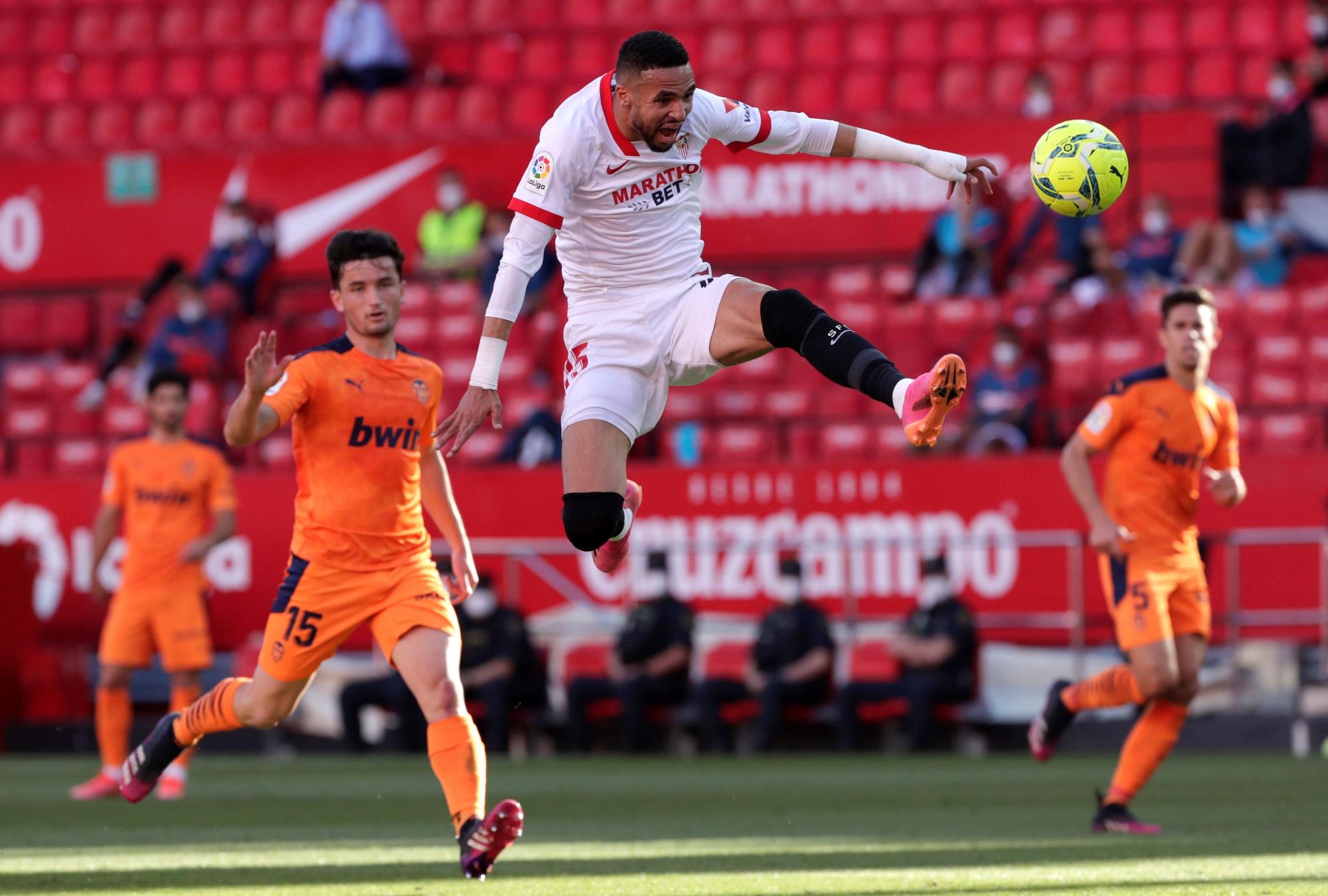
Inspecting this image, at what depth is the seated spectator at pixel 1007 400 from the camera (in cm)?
1520

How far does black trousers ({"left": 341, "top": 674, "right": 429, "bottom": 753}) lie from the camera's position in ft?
49.5

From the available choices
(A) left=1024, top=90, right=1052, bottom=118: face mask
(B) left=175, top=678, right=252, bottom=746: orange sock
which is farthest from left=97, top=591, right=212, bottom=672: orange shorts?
(A) left=1024, top=90, right=1052, bottom=118: face mask

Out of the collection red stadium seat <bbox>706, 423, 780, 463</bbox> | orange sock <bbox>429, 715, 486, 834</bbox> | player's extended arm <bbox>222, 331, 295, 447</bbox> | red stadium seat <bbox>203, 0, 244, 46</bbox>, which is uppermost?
red stadium seat <bbox>203, 0, 244, 46</bbox>

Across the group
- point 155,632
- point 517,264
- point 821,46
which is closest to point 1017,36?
point 821,46

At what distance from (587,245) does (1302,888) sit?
328 centimetres

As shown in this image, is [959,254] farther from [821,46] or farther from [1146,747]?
[1146,747]

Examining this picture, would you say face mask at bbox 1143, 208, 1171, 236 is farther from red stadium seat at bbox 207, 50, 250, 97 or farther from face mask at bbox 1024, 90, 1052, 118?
red stadium seat at bbox 207, 50, 250, 97

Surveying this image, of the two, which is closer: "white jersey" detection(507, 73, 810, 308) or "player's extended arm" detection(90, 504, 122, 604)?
"white jersey" detection(507, 73, 810, 308)

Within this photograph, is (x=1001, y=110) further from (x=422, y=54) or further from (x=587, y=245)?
(x=587, y=245)

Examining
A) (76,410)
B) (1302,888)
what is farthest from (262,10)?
(1302,888)

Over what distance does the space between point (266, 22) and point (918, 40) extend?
7619 millimetres

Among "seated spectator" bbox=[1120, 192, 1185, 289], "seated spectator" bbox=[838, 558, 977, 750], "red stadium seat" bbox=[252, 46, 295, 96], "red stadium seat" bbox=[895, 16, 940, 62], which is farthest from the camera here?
"red stadium seat" bbox=[252, 46, 295, 96]

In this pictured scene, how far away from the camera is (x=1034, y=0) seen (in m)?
20.0

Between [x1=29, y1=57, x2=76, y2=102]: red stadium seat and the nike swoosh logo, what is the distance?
3960 millimetres
